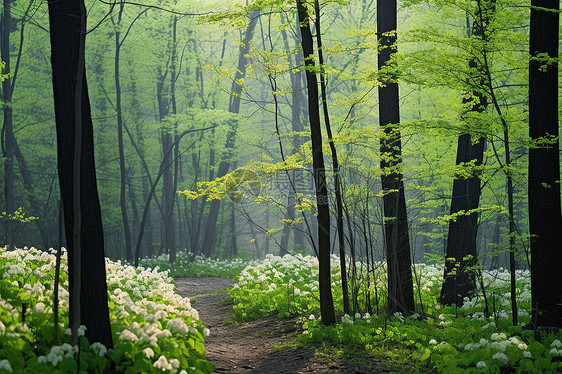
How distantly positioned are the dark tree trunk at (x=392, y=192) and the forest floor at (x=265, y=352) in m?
1.57

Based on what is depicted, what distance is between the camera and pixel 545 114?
5668 millimetres

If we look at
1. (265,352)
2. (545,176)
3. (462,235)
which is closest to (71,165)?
(265,352)

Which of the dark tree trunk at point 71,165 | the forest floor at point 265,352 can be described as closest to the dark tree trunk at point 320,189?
the forest floor at point 265,352

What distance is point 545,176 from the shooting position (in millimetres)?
5652

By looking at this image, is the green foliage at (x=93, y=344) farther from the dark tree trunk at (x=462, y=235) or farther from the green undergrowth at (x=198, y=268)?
the green undergrowth at (x=198, y=268)

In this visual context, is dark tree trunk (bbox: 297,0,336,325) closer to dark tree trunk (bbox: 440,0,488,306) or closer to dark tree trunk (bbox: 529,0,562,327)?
dark tree trunk (bbox: 529,0,562,327)

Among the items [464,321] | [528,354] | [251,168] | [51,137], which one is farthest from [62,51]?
[51,137]

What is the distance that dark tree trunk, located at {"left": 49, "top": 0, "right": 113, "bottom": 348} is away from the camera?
156 inches

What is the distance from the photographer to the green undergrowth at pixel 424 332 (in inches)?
177

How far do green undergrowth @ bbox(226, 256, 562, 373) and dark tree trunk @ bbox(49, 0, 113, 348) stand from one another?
117 inches

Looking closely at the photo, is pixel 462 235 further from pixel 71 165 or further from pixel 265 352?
pixel 71 165

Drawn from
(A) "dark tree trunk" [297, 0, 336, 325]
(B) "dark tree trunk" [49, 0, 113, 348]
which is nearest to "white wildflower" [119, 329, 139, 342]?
(B) "dark tree trunk" [49, 0, 113, 348]

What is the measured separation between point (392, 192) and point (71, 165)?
4.80 metres

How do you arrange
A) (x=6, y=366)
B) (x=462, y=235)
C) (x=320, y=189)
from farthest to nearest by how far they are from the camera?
1. (x=462, y=235)
2. (x=320, y=189)
3. (x=6, y=366)
